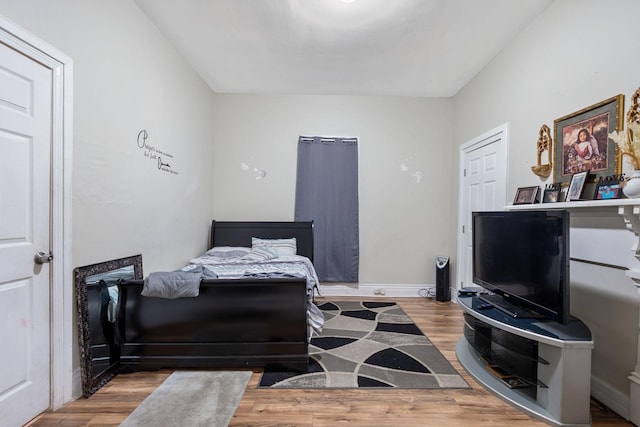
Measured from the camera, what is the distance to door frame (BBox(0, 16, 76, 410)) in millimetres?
1782

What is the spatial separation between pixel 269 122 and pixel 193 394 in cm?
344

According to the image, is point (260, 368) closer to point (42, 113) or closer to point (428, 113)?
point (42, 113)

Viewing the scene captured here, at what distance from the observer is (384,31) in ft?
9.13

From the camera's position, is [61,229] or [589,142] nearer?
[61,229]

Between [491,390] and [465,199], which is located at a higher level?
[465,199]

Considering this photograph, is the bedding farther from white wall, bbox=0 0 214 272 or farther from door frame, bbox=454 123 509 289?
A: door frame, bbox=454 123 509 289

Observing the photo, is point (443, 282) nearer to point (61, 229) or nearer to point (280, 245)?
point (280, 245)

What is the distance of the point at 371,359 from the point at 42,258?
92.2 inches

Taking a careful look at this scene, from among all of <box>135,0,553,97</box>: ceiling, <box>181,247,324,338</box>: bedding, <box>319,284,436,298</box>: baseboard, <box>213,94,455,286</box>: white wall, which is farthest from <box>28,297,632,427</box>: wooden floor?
<box>135,0,553,97</box>: ceiling

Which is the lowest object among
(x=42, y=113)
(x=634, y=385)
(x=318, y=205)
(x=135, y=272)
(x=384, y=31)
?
(x=634, y=385)

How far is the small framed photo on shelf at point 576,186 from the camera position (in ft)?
6.63

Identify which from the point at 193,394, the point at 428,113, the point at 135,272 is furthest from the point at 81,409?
the point at 428,113

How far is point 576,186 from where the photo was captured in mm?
2070

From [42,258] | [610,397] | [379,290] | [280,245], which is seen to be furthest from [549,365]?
[42,258]
